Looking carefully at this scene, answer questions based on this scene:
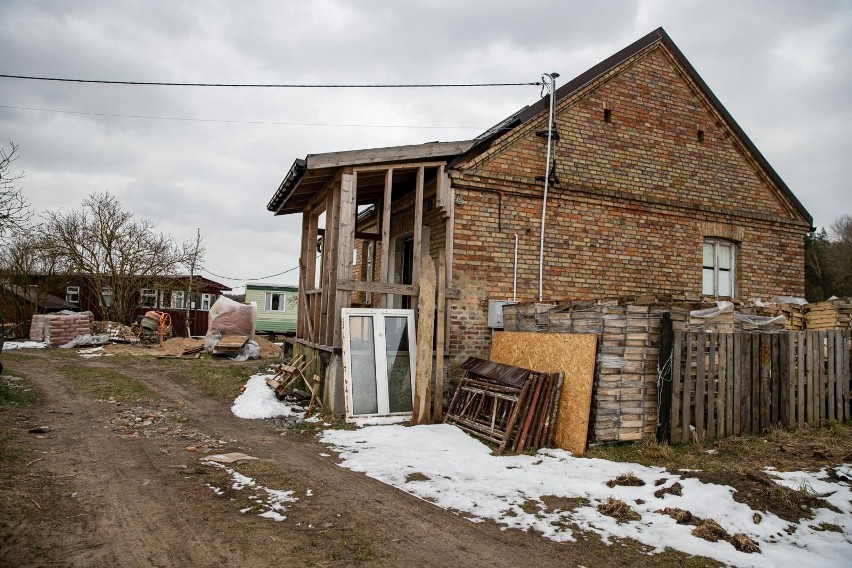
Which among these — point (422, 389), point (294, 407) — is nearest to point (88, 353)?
point (294, 407)

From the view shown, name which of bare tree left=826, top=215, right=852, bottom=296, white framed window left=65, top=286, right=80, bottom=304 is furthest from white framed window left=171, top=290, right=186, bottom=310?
bare tree left=826, top=215, right=852, bottom=296

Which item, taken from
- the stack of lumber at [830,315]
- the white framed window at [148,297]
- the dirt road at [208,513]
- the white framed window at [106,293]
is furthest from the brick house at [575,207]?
the white framed window at [148,297]

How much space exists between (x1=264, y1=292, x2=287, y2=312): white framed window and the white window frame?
22131 mm

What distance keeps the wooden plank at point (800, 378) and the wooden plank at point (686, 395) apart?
2.09 meters

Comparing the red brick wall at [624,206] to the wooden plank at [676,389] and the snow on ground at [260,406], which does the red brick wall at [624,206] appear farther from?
the wooden plank at [676,389]

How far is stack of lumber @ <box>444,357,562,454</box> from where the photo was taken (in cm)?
681

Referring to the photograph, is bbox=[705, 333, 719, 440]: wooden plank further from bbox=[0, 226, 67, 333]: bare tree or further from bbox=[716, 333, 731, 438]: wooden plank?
bbox=[0, 226, 67, 333]: bare tree

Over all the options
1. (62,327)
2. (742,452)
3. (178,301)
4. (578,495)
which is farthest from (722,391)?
(178,301)

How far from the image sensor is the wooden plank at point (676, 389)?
660cm

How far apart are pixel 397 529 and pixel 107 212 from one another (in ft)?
90.8

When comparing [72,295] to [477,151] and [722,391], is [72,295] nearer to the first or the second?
[477,151]

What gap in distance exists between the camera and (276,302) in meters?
29.9

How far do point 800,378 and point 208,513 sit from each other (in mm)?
7556

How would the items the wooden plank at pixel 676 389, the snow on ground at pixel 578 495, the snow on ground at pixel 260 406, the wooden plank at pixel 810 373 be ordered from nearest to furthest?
the snow on ground at pixel 578 495 → the wooden plank at pixel 676 389 → the wooden plank at pixel 810 373 → the snow on ground at pixel 260 406
